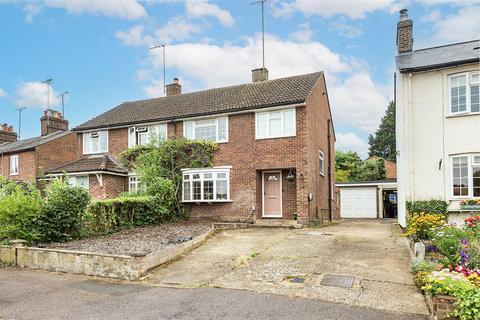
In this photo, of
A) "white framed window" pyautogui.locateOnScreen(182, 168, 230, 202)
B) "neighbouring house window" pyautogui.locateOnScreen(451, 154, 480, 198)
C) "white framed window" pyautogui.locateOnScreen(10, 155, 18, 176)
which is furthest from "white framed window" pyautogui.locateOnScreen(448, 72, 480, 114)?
"white framed window" pyautogui.locateOnScreen(10, 155, 18, 176)

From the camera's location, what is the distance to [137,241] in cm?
1173

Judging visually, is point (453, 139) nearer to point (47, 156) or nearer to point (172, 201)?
point (172, 201)

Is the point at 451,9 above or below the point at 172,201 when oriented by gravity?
above

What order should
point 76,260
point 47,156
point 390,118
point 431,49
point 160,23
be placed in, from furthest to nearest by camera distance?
1. point 390,118
2. point 47,156
3. point 431,49
4. point 160,23
5. point 76,260

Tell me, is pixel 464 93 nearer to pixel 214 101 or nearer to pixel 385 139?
pixel 214 101

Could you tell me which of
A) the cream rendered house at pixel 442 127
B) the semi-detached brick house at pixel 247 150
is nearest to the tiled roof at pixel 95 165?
the semi-detached brick house at pixel 247 150

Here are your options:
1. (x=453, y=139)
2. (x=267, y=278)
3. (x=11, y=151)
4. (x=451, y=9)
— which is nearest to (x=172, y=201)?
(x=267, y=278)

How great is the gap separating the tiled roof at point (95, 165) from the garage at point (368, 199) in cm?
1603

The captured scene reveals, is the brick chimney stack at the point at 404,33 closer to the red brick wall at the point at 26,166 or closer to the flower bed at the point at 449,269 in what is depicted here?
the flower bed at the point at 449,269

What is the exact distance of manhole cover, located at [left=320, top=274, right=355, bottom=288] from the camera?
7211 mm

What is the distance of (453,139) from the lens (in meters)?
13.6

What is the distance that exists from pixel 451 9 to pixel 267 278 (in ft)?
36.6

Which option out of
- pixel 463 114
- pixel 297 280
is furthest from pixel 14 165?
pixel 463 114

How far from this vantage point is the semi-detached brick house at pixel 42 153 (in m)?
26.4
